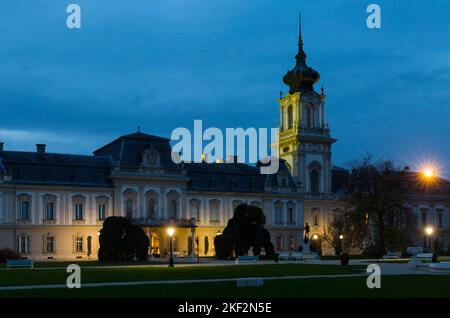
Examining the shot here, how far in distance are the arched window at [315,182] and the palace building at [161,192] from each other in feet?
0.37

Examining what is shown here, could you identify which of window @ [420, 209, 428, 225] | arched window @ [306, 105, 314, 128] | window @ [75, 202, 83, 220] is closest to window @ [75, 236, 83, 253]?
window @ [75, 202, 83, 220]

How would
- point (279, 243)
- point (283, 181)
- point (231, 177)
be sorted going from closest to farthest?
point (231, 177) < point (279, 243) < point (283, 181)

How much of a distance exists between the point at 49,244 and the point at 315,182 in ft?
104

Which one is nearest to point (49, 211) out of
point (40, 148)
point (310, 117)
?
point (40, 148)

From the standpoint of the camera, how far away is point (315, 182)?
296 ft

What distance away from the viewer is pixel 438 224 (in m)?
99.3

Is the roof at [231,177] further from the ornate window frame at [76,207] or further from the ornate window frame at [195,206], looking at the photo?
the ornate window frame at [76,207]

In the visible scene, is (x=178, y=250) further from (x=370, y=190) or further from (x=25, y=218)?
(x=370, y=190)

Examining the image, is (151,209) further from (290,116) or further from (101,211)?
(290,116)

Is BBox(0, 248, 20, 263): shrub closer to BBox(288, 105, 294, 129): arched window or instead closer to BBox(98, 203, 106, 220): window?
BBox(98, 203, 106, 220): window
